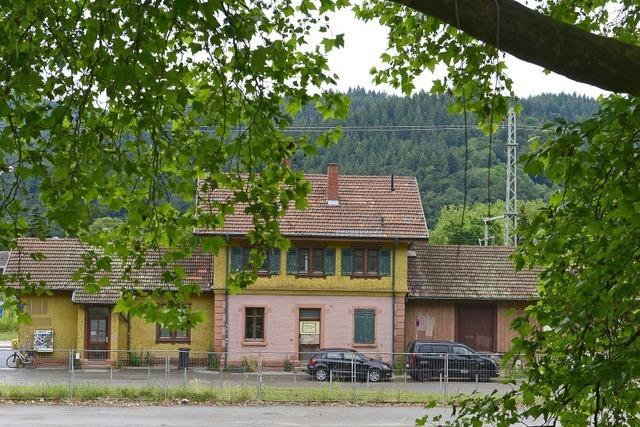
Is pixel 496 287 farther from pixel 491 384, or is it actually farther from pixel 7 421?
pixel 7 421

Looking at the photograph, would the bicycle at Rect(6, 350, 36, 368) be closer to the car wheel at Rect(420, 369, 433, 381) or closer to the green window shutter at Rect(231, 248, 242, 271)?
the green window shutter at Rect(231, 248, 242, 271)

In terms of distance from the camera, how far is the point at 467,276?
37.8 meters

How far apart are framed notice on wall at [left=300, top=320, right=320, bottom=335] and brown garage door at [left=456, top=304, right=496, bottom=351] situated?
5432mm

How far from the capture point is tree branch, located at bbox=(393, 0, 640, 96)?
4500mm

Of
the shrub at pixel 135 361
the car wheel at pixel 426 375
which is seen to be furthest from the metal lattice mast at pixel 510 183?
the shrub at pixel 135 361

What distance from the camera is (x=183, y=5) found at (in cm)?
494

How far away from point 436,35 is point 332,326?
27127mm

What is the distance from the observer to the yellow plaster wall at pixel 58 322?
3534 cm

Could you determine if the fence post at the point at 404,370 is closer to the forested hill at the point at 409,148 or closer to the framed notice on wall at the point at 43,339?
the framed notice on wall at the point at 43,339

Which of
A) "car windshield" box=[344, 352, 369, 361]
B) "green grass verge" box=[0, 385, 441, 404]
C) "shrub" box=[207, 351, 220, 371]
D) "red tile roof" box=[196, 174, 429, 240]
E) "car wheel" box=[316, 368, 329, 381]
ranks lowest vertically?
"green grass verge" box=[0, 385, 441, 404]

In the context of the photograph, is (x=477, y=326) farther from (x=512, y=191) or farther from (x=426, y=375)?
(x=512, y=191)

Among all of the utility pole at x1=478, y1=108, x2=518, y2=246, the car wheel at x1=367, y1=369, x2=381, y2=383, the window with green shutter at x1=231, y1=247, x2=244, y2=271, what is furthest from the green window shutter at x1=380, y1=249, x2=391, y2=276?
the car wheel at x1=367, y1=369, x2=381, y2=383

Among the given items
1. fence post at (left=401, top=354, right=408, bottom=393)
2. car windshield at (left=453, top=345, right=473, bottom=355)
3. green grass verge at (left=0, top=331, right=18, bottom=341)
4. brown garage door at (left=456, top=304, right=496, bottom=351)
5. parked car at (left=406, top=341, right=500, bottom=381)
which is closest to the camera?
fence post at (left=401, top=354, right=408, bottom=393)

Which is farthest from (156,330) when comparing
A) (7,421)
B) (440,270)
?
(7,421)
